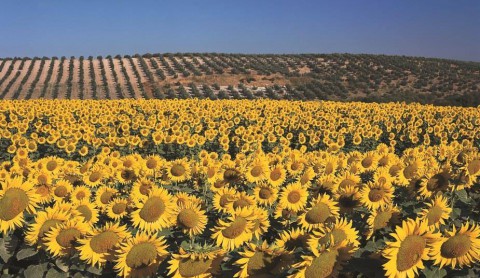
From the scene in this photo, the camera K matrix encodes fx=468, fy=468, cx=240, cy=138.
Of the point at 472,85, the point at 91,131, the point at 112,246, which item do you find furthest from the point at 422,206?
the point at 472,85

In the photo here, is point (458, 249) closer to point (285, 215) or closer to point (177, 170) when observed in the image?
point (285, 215)

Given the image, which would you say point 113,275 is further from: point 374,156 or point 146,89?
point 146,89

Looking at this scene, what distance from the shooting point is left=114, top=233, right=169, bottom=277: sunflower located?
329 cm

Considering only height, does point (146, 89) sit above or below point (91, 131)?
below

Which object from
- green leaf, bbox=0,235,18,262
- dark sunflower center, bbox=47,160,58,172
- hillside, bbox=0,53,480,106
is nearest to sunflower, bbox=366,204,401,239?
green leaf, bbox=0,235,18,262

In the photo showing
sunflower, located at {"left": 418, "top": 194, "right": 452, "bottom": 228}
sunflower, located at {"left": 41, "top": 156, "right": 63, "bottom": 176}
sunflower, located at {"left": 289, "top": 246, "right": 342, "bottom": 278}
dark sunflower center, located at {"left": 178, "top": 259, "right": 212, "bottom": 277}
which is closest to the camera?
sunflower, located at {"left": 289, "top": 246, "right": 342, "bottom": 278}

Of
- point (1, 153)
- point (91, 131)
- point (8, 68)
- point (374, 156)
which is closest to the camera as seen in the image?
point (374, 156)

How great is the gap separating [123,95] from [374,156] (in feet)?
143

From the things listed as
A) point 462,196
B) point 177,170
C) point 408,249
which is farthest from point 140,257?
point 462,196

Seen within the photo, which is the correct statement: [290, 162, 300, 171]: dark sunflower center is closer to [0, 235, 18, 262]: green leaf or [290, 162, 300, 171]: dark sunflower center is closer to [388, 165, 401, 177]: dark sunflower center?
[388, 165, 401, 177]: dark sunflower center

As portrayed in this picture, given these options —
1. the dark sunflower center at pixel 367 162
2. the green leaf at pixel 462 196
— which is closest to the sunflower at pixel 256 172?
the dark sunflower center at pixel 367 162

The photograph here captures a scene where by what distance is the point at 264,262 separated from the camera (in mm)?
2941

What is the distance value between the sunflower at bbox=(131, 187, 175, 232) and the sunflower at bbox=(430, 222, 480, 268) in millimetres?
2194

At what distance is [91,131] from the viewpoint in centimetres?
1617
